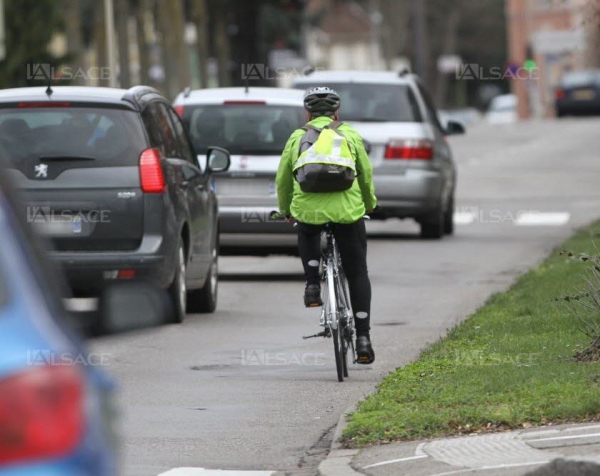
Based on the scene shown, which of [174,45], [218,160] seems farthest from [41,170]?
[174,45]

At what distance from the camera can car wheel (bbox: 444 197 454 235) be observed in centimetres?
2212

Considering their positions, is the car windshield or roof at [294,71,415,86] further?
roof at [294,71,415,86]

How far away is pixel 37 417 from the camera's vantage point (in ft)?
11.8

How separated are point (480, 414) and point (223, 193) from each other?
8.66 metres

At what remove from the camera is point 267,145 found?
1625cm

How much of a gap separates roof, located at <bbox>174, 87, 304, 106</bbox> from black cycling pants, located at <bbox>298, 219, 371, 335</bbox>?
633 cm

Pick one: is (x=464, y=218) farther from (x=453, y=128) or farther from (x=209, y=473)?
(x=209, y=473)

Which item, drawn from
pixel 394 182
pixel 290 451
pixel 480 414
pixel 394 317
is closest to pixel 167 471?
pixel 290 451

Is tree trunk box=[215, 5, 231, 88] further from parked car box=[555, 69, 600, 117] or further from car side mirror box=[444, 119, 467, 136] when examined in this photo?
car side mirror box=[444, 119, 467, 136]

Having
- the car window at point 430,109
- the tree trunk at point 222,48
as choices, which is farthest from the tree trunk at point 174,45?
the car window at point 430,109

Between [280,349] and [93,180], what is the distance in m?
1.71

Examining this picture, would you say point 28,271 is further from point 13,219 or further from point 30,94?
point 30,94

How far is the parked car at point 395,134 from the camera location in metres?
20.3

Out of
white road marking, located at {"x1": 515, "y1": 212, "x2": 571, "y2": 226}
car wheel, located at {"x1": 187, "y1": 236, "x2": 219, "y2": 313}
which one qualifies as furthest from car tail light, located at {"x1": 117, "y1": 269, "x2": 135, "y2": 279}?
Answer: white road marking, located at {"x1": 515, "y1": 212, "x2": 571, "y2": 226}
